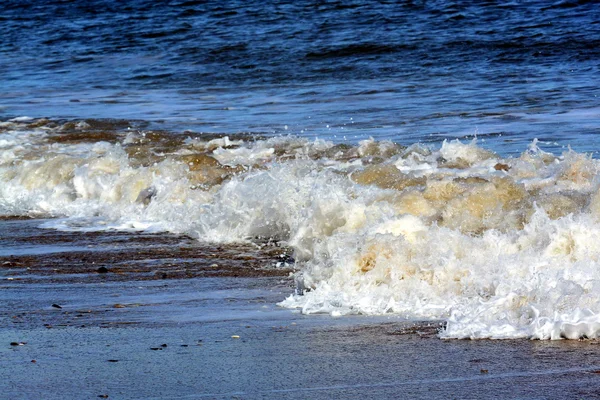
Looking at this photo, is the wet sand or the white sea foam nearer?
the wet sand

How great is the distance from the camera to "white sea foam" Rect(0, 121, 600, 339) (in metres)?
4.83

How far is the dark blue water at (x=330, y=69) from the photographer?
38.7 ft

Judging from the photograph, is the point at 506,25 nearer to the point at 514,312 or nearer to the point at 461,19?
the point at 461,19

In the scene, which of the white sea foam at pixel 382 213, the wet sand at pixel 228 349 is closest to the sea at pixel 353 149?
the white sea foam at pixel 382 213

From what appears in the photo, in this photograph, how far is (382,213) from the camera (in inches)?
254

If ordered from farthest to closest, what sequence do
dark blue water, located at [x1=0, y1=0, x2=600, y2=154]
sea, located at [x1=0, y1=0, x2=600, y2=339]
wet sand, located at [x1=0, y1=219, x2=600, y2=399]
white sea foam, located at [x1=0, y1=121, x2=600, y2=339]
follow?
dark blue water, located at [x1=0, y1=0, x2=600, y2=154] < sea, located at [x1=0, y1=0, x2=600, y2=339] < white sea foam, located at [x1=0, y1=121, x2=600, y2=339] < wet sand, located at [x1=0, y1=219, x2=600, y2=399]

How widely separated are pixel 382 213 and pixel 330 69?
1126cm

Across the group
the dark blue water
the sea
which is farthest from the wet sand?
the dark blue water

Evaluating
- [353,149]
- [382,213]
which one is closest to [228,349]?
[382,213]

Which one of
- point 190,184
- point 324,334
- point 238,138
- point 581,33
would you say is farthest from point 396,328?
point 581,33

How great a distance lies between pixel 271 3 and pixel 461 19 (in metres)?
6.71

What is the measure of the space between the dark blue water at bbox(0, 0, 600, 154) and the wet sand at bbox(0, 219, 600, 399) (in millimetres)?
4675

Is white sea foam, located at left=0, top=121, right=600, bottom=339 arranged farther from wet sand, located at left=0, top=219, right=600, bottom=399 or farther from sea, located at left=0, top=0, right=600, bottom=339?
wet sand, located at left=0, top=219, right=600, bottom=399

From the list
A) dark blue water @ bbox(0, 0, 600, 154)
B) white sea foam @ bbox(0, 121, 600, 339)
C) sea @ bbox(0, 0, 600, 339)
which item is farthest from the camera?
dark blue water @ bbox(0, 0, 600, 154)
